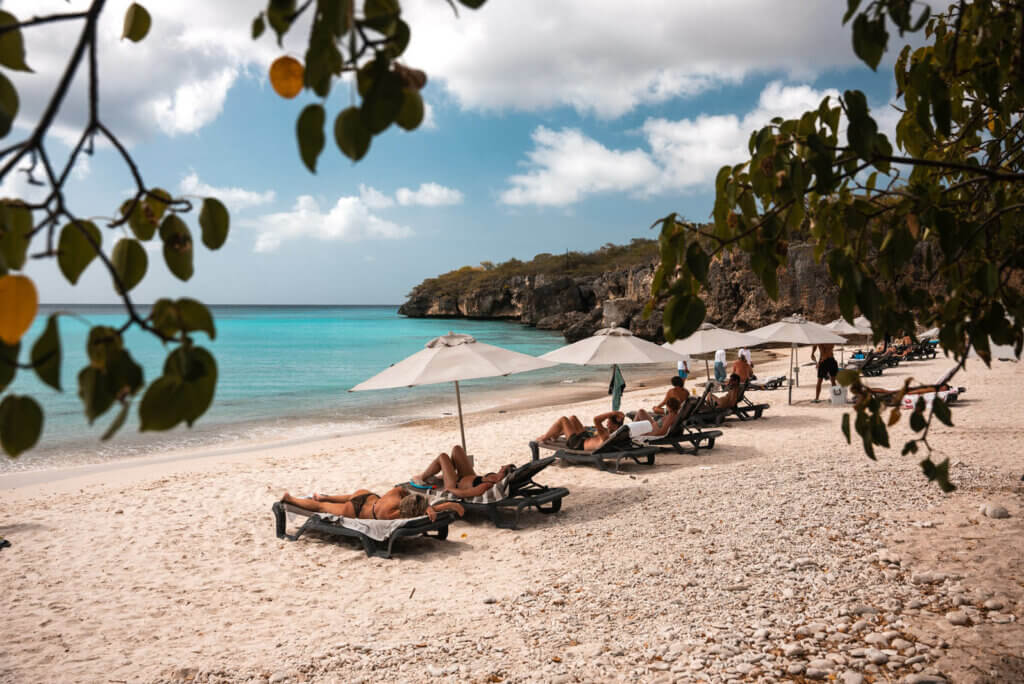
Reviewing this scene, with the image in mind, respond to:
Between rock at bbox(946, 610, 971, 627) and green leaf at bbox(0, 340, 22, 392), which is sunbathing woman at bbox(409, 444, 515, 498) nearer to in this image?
rock at bbox(946, 610, 971, 627)

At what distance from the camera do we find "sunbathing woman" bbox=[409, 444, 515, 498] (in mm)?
7621

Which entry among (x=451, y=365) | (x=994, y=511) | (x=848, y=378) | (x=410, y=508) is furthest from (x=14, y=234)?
(x=451, y=365)

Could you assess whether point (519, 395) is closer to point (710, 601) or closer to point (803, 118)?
point (710, 601)

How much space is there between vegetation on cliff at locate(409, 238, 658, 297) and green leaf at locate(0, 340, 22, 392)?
8852cm

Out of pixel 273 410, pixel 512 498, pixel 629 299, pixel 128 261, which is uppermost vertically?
pixel 629 299

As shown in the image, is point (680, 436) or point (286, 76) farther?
point (680, 436)

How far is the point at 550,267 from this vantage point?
354 ft

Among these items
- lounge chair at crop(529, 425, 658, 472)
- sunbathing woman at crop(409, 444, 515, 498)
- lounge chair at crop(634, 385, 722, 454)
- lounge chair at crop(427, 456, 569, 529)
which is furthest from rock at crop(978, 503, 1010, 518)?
sunbathing woman at crop(409, 444, 515, 498)

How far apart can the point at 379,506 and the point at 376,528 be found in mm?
376

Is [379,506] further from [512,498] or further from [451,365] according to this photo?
[451,365]

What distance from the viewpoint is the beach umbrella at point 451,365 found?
848 cm

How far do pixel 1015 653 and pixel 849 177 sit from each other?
325 centimetres

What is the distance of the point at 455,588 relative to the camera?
577 cm

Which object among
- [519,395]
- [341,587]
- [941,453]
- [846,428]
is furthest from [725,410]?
[519,395]
